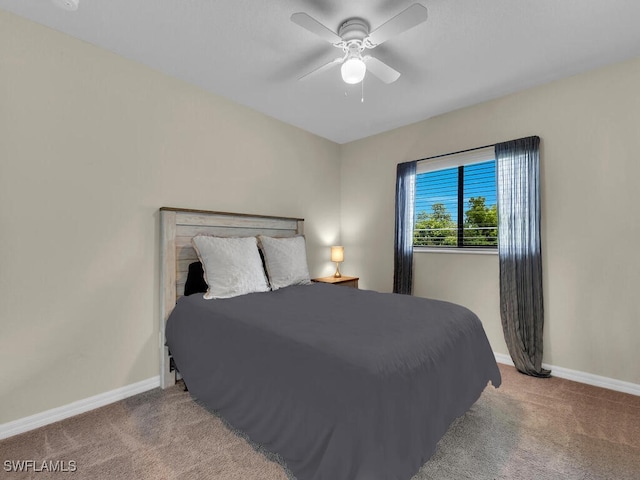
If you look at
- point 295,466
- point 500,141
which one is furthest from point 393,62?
point 295,466

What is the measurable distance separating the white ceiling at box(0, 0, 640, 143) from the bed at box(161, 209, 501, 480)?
6.21 ft

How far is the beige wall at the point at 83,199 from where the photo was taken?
6.09ft

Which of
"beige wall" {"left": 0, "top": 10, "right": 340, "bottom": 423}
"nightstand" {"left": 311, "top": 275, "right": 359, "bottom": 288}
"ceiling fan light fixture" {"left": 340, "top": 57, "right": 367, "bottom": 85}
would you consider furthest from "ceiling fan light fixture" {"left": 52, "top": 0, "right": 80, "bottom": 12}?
"nightstand" {"left": 311, "top": 275, "right": 359, "bottom": 288}

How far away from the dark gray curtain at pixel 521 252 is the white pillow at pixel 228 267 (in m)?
2.28

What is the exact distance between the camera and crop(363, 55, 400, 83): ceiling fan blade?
2.02 meters

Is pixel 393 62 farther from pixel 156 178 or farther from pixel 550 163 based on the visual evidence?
pixel 156 178

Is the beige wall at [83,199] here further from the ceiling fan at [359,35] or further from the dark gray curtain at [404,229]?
the dark gray curtain at [404,229]

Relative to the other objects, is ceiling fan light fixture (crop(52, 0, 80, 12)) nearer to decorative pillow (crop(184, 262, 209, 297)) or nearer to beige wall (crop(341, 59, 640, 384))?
decorative pillow (crop(184, 262, 209, 297))

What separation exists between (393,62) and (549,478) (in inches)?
111

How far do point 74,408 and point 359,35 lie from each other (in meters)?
3.16

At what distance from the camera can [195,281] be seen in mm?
2527

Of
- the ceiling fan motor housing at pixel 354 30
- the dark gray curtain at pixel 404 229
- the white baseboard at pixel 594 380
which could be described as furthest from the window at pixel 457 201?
the ceiling fan motor housing at pixel 354 30

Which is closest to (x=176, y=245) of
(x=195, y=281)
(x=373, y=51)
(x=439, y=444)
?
(x=195, y=281)

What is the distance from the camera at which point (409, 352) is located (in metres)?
1.37
